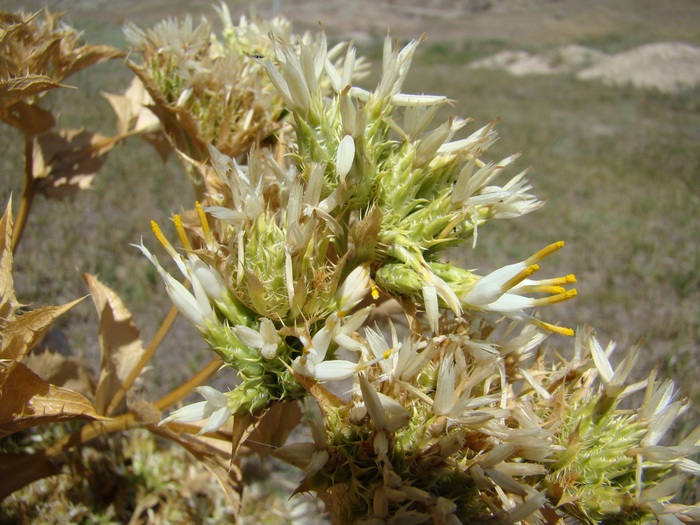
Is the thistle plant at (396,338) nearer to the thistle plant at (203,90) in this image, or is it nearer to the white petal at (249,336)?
the white petal at (249,336)

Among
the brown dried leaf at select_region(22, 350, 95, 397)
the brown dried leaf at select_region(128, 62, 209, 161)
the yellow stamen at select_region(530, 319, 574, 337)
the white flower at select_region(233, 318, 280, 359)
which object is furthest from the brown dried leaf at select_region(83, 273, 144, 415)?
the yellow stamen at select_region(530, 319, 574, 337)

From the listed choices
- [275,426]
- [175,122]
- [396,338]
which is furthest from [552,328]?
[175,122]

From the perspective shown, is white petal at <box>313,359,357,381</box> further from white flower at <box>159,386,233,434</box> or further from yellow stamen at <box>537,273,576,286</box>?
yellow stamen at <box>537,273,576,286</box>

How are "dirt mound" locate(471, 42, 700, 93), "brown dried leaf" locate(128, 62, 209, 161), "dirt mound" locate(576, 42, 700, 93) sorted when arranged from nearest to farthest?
Result: 1. "brown dried leaf" locate(128, 62, 209, 161)
2. "dirt mound" locate(576, 42, 700, 93)
3. "dirt mound" locate(471, 42, 700, 93)

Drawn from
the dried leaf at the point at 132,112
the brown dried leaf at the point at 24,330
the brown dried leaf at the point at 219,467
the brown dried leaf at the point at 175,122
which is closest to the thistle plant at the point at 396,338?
the brown dried leaf at the point at 24,330

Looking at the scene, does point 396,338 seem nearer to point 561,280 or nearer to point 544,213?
point 561,280
